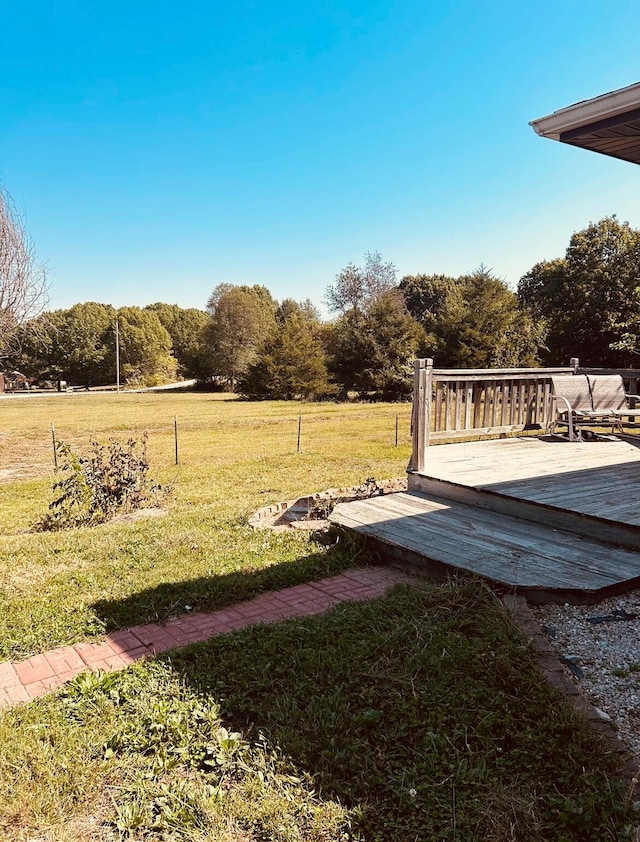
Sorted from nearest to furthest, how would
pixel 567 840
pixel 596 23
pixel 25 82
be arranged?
pixel 567 840 → pixel 596 23 → pixel 25 82

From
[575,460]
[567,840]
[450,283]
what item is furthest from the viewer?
[450,283]

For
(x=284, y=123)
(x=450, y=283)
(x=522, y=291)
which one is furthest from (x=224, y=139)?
(x=450, y=283)

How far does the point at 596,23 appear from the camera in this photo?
7.56m

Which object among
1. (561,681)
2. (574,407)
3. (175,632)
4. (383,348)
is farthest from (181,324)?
(561,681)

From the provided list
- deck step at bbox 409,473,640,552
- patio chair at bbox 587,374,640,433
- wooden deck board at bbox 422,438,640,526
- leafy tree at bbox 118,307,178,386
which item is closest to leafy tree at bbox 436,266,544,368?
patio chair at bbox 587,374,640,433

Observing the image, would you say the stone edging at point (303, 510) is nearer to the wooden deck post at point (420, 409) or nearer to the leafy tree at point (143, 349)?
the wooden deck post at point (420, 409)

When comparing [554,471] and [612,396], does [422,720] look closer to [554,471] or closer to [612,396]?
[554,471]

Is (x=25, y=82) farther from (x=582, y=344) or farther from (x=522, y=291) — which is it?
(x=522, y=291)

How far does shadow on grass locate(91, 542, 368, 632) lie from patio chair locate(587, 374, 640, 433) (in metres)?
4.54

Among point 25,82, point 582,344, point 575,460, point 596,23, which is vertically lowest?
point 575,460

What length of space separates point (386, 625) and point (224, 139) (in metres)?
16.6

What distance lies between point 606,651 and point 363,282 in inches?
1272

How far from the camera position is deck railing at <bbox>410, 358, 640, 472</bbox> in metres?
4.93

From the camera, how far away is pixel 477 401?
19.5 feet
